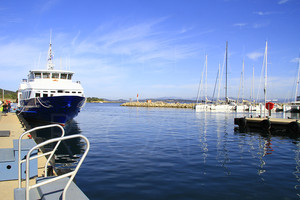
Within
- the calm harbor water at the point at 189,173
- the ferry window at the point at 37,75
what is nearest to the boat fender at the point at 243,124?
the calm harbor water at the point at 189,173

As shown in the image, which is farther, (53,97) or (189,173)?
(53,97)

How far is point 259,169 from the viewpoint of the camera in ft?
34.0

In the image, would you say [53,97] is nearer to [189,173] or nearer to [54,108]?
[54,108]

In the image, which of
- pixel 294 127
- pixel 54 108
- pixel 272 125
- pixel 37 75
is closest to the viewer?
pixel 294 127

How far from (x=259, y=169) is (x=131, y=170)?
207 inches

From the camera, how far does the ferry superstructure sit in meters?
23.1

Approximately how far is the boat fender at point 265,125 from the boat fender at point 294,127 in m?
1.77

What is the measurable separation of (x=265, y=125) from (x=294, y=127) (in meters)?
2.56

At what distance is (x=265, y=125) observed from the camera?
969 inches


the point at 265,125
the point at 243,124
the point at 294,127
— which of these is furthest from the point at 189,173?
the point at 243,124

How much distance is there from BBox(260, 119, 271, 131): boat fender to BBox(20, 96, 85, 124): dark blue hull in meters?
18.0

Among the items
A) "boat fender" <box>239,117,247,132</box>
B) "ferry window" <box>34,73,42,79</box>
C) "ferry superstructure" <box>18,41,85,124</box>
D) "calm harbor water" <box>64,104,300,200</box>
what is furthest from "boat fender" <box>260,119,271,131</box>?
"ferry window" <box>34,73,42,79</box>

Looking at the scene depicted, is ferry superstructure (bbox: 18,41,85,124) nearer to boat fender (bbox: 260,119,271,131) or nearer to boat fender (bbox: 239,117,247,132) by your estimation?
boat fender (bbox: 239,117,247,132)

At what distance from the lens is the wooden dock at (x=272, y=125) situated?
22.8 metres
